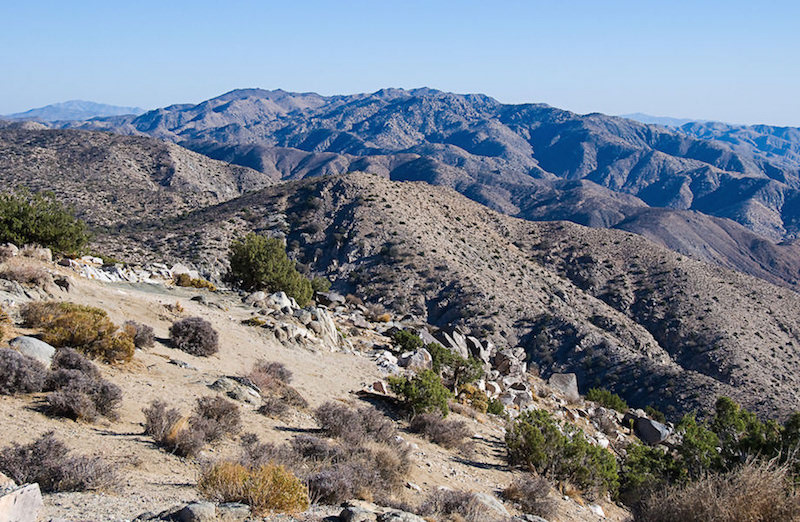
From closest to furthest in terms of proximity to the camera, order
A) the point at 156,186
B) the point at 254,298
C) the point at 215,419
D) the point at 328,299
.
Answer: the point at 215,419, the point at 254,298, the point at 328,299, the point at 156,186

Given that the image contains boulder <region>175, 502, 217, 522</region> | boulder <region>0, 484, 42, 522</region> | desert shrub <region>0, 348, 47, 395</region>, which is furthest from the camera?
desert shrub <region>0, 348, 47, 395</region>

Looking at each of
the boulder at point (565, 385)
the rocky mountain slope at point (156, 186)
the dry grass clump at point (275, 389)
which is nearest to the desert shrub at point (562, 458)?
the dry grass clump at point (275, 389)

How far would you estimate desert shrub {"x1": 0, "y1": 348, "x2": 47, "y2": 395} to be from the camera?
8.62 meters

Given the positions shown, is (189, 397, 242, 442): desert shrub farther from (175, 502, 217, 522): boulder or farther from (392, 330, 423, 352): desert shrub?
(392, 330, 423, 352): desert shrub

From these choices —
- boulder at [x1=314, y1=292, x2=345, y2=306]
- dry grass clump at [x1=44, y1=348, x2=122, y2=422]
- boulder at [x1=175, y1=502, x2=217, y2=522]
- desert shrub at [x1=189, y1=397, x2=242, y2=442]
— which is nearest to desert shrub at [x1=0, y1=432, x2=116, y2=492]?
boulder at [x1=175, y1=502, x2=217, y2=522]

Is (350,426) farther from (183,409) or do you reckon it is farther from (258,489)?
(258,489)

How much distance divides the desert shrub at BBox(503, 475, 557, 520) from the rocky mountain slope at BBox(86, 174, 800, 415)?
32.1 meters

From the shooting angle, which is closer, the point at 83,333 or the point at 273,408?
the point at 83,333

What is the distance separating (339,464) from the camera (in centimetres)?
829

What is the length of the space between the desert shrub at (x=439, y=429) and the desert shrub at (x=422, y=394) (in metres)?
0.31

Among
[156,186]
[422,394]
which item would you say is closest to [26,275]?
[422,394]

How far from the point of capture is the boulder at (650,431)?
2141 cm

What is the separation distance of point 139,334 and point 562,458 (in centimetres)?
977

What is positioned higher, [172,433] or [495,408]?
[172,433]
